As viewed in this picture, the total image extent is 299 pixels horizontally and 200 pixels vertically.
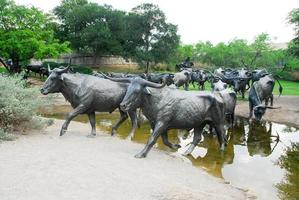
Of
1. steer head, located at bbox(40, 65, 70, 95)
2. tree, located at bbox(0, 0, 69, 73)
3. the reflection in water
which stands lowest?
the reflection in water

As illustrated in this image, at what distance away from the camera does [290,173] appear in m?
8.66

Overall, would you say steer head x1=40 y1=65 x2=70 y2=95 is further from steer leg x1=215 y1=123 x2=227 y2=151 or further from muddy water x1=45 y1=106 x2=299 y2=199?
steer leg x1=215 y1=123 x2=227 y2=151

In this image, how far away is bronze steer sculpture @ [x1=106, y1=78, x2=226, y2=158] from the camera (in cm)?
897

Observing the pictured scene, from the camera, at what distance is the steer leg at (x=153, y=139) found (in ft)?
29.1

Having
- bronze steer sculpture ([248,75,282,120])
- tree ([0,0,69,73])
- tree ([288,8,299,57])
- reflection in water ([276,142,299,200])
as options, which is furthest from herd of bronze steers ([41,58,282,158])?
tree ([0,0,69,73])

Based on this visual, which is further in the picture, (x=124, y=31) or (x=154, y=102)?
(x=124, y=31)

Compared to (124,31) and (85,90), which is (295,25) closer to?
(85,90)

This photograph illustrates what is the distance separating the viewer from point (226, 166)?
914 cm

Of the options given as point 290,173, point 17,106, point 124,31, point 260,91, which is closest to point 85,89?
point 17,106

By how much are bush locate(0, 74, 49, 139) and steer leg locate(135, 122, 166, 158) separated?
12.8ft

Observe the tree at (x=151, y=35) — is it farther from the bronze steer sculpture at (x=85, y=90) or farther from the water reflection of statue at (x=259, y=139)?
the bronze steer sculpture at (x=85, y=90)

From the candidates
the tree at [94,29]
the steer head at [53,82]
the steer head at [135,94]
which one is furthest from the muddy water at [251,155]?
the tree at [94,29]

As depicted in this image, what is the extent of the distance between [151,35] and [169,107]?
4767 centimetres

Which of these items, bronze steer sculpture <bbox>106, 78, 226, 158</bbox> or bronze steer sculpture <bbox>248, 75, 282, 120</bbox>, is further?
bronze steer sculpture <bbox>248, 75, 282, 120</bbox>
